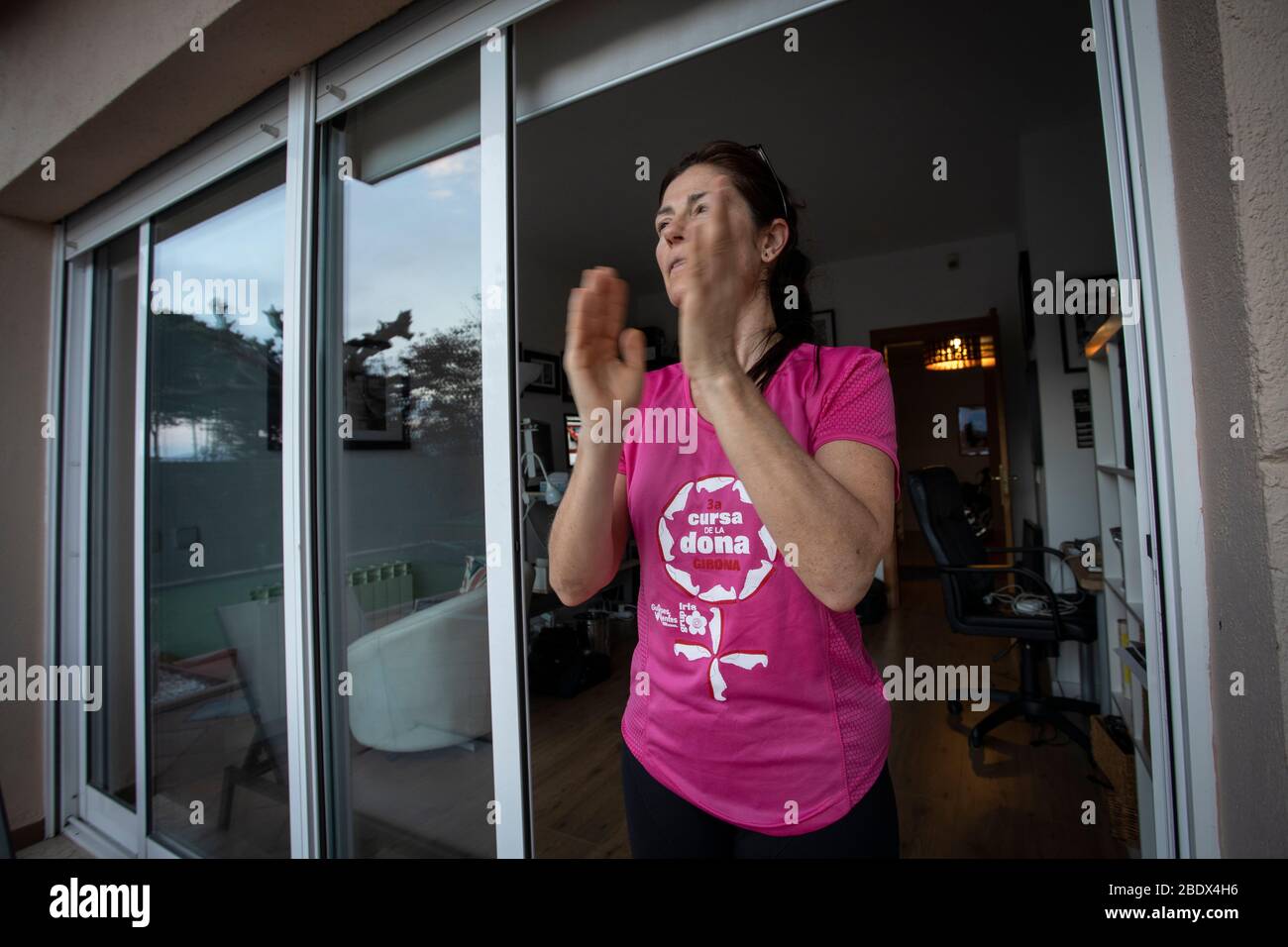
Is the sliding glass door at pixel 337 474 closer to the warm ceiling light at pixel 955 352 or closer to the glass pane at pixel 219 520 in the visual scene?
the glass pane at pixel 219 520

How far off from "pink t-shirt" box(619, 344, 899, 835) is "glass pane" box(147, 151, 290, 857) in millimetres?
1448

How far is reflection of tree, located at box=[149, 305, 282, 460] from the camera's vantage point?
1770 millimetres

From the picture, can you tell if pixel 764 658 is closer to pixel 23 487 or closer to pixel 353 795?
pixel 353 795

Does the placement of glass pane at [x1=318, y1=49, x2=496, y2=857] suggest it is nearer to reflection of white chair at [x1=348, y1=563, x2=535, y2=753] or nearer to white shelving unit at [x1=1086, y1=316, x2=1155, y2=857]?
reflection of white chair at [x1=348, y1=563, x2=535, y2=753]

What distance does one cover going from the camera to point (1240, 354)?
2.00 ft

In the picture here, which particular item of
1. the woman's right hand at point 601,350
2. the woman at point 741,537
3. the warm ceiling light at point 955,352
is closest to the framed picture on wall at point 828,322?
the warm ceiling light at point 955,352

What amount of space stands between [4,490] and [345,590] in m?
1.94

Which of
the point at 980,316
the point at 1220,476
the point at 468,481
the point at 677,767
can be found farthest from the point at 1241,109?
the point at 980,316

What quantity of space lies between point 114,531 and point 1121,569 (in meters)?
3.89

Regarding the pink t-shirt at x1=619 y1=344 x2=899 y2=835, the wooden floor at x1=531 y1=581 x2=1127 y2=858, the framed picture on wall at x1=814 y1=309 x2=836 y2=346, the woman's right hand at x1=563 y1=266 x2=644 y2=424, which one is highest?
the framed picture on wall at x1=814 y1=309 x2=836 y2=346

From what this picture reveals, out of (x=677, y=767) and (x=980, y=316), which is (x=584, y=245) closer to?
(x=980, y=316)

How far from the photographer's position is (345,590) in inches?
59.5

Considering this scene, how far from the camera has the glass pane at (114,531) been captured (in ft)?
7.55

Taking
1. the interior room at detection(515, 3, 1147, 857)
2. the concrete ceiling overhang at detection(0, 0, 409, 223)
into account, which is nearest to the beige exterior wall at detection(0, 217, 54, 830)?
the concrete ceiling overhang at detection(0, 0, 409, 223)
